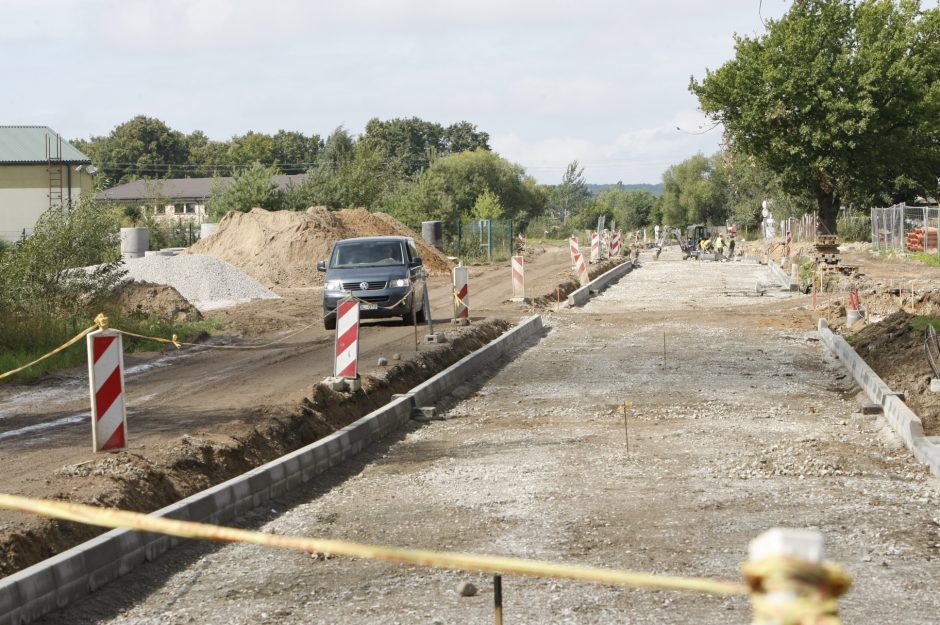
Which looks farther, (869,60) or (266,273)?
(869,60)

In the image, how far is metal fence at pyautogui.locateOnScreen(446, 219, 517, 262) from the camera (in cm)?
5522

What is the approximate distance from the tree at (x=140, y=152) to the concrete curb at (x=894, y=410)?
4647 inches

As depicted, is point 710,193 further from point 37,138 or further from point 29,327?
point 29,327

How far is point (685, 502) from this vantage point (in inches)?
356

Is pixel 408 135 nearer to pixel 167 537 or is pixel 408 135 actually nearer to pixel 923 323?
pixel 923 323

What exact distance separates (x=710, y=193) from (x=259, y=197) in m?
86.9

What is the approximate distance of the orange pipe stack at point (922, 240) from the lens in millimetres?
46369

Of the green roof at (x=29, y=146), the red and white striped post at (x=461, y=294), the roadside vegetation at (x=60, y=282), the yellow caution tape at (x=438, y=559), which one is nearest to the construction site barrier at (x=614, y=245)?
the red and white striped post at (x=461, y=294)

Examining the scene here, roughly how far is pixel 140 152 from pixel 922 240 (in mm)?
101324

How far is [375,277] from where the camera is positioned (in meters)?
24.0

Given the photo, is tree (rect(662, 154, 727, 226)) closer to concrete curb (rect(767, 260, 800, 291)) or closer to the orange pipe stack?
the orange pipe stack

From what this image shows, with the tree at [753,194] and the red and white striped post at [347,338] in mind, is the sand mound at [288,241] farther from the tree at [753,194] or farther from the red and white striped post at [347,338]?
the red and white striped post at [347,338]

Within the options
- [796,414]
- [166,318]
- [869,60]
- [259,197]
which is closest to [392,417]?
[796,414]

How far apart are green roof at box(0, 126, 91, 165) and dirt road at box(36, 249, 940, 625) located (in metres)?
62.2
